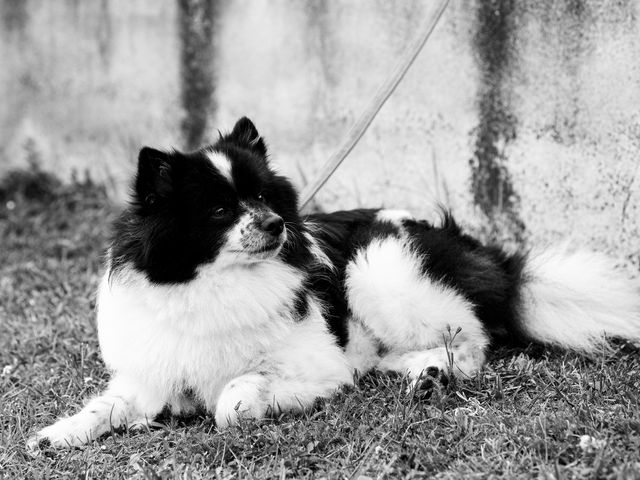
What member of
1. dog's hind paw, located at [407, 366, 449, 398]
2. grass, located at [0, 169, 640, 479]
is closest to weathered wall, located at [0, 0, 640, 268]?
grass, located at [0, 169, 640, 479]

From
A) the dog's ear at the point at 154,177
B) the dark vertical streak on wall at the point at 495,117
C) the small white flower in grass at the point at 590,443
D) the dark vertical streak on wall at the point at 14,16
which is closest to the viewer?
the small white flower in grass at the point at 590,443

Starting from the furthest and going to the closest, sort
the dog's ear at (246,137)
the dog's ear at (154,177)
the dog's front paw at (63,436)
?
the dog's ear at (246,137) → the dog's front paw at (63,436) → the dog's ear at (154,177)

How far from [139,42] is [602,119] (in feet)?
12.7

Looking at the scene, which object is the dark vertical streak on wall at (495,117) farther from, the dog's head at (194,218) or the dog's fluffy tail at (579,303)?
the dog's head at (194,218)

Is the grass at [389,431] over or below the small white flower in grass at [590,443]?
below

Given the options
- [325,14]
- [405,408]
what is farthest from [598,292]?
[325,14]

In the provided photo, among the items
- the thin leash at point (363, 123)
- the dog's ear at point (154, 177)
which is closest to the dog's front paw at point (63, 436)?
the dog's ear at point (154, 177)

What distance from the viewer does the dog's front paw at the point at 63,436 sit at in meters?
3.21

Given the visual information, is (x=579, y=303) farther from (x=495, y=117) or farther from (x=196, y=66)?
(x=196, y=66)

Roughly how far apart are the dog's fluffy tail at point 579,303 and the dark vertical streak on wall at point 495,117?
914mm

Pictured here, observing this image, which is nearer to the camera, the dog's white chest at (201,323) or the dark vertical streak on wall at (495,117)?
the dog's white chest at (201,323)

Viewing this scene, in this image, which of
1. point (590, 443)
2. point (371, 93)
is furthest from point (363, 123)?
point (590, 443)

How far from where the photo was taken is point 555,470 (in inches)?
100

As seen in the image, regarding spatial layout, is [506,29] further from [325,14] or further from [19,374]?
[19,374]
